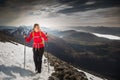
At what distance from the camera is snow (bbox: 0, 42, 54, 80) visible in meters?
7.19

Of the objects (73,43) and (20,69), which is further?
(73,43)

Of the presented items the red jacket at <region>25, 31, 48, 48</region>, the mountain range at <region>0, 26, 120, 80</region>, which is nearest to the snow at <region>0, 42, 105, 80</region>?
the red jacket at <region>25, 31, 48, 48</region>

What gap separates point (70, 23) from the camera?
17.0 meters

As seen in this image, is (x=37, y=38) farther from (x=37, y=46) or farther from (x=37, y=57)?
(x=37, y=57)

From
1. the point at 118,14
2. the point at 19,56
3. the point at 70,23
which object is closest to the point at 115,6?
the point at 118,14

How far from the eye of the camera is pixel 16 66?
7.80 m

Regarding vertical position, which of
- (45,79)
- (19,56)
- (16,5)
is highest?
(16,5)

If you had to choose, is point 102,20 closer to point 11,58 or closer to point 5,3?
point 5,3

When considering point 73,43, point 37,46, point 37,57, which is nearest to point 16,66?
point 37,57

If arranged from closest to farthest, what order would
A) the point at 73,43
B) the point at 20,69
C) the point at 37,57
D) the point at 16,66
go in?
the point at 20,69
the point at 16,66
the point at 37,57
the point at 73,43

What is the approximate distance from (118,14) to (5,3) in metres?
10.7

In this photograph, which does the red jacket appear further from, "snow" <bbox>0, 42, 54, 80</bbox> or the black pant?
"snow" <bbox>0, 42, 54, 80</bbox>

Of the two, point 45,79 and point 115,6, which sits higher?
point 115,6

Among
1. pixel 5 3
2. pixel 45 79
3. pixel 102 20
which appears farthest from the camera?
pixel 102 20
